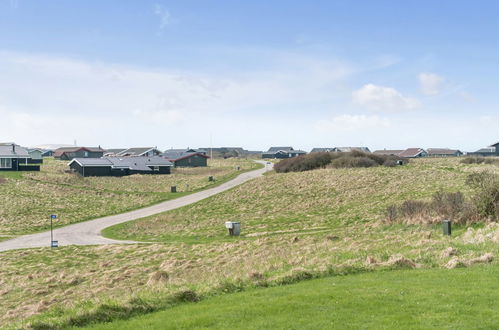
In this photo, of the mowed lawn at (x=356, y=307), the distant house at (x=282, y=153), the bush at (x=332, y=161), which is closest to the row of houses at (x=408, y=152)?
the distant house at (x=282, y=153)

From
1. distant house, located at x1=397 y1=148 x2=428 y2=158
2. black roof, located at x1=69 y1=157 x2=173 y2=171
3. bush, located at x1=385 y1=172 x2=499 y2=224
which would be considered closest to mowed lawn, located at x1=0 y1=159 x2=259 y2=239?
black roof, located at x1=69 y1=157 x2=173 y2=171

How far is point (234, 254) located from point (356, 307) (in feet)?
47.5

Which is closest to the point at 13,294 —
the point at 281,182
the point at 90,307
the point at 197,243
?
the point at 90,307

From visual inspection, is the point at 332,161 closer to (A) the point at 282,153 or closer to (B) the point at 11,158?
(B) the point at 11,158

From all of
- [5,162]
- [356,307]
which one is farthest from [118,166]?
[356,307]

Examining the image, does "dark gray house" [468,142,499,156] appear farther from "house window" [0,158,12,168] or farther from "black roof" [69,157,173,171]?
"house window" [0,158,12,168]

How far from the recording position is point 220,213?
49688 mm

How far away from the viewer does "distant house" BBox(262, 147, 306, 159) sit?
173000 mm

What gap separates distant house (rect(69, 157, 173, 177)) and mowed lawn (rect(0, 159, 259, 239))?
3332 millimetres

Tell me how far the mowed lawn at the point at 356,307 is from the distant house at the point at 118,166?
7833cm

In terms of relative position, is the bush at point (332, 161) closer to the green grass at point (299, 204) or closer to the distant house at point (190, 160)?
the green grass at point (299, 204)

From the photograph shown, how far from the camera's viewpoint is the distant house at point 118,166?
88250mm

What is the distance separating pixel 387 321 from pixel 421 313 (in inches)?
43.8

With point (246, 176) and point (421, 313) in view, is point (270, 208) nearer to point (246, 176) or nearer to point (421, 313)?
point (246, 176)
